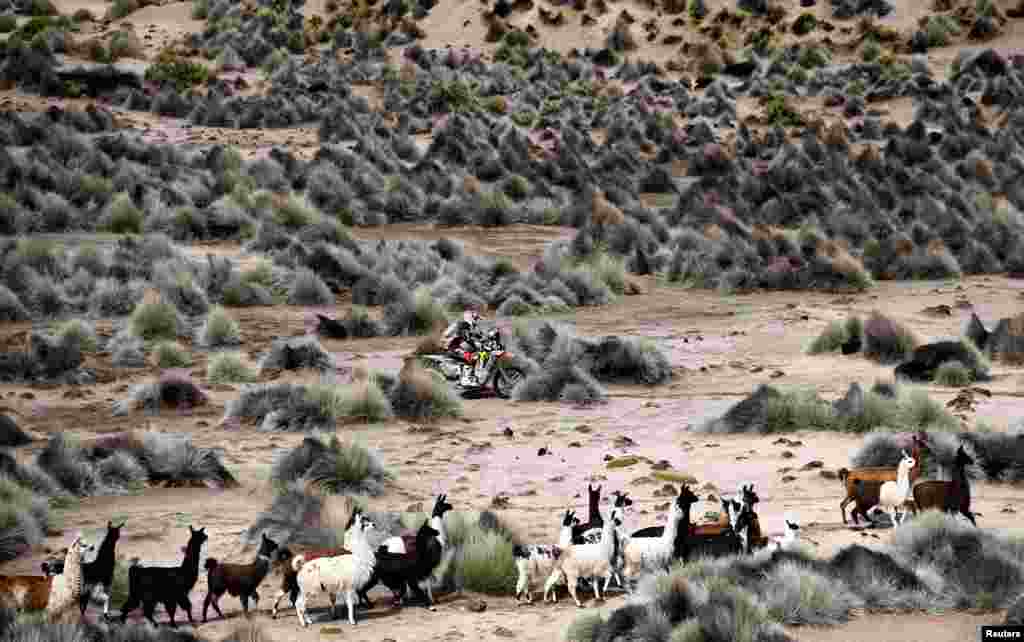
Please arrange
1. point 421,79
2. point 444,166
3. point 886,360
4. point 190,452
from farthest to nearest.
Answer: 1. point 421,79
2. point 444,166
3. point 886,360
4. point 190,452

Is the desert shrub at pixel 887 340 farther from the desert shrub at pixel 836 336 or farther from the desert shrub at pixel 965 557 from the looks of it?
the desert shrub at pixel 965 557

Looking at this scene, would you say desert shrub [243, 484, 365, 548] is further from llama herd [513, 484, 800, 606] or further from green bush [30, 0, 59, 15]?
green bush [30, 0, 59, 15]

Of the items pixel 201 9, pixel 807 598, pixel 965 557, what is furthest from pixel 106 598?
pixel 201 9

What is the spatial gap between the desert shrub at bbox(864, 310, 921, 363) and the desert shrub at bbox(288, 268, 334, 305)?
9137 mm

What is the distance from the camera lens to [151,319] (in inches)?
891

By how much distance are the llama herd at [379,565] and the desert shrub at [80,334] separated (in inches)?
446

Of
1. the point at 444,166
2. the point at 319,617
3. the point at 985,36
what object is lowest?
the point at 319,617

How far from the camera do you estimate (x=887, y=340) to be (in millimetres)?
20516

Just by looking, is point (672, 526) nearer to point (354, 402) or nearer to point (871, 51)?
point (354, 402)

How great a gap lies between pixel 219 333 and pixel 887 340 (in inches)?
353

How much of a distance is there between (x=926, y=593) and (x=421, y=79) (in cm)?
4520

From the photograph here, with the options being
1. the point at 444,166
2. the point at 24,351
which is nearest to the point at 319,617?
the point at 24,351

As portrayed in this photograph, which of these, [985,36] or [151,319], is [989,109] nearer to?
[985,36]

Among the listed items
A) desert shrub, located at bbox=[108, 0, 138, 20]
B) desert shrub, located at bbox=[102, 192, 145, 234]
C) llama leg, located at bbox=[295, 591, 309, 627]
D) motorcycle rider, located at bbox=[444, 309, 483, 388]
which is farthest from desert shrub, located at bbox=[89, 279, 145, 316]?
desert shrub, located at bbox=[108, 0, 138, 20]
